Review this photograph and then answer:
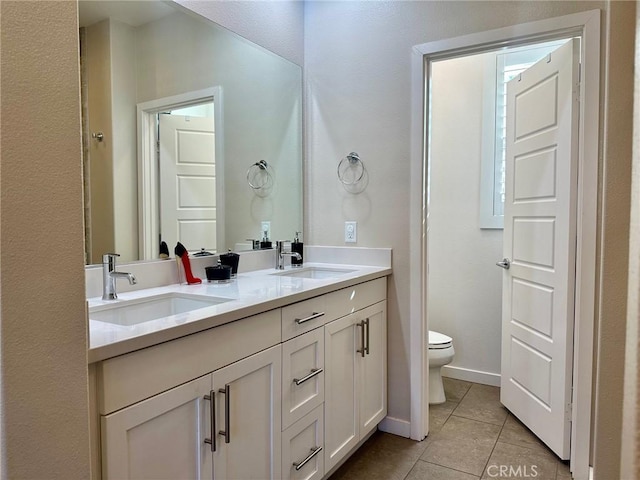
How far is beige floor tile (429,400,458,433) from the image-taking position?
251cm

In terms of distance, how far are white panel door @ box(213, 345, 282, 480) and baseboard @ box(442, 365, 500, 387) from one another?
2023mm

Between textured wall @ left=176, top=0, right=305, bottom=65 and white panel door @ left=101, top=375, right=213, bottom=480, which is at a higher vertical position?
textured wall @ left=176, top=0, right=305, bottom=65

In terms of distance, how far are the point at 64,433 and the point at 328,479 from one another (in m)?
1.48

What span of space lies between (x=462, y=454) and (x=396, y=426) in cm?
36

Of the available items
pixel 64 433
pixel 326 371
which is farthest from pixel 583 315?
pixel 64 433

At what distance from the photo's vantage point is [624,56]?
2.38 feet

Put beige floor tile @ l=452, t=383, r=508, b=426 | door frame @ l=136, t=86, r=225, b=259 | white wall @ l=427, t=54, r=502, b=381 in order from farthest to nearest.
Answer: white wall @ l=427, t=54, r=502, b=381 < beige floor tile @ l=452, t=383, r=508, b=426 < door frame @ l=136, t=86, r=225, b=259

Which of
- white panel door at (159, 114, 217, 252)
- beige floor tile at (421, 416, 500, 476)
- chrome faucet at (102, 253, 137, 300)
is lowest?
beige floor tile at (421, 416, 500, 476)

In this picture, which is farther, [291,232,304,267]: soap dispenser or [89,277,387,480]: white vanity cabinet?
[291,232,304,267]: soap dispenser

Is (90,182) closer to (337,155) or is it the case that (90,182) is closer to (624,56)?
(337,155)

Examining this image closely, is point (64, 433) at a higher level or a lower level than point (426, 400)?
higher

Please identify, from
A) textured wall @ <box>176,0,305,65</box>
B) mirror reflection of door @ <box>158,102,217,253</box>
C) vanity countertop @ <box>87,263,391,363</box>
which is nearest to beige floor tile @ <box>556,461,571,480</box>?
vanity countertop @ <box>87,263,391,363</box>

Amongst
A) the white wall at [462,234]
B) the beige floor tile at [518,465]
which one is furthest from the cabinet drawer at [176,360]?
the white wall at [462,234]

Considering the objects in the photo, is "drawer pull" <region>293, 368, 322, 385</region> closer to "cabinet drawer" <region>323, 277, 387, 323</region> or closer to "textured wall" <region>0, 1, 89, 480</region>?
"cabinet drawer" <region>323, 277, 387, 323</region>
